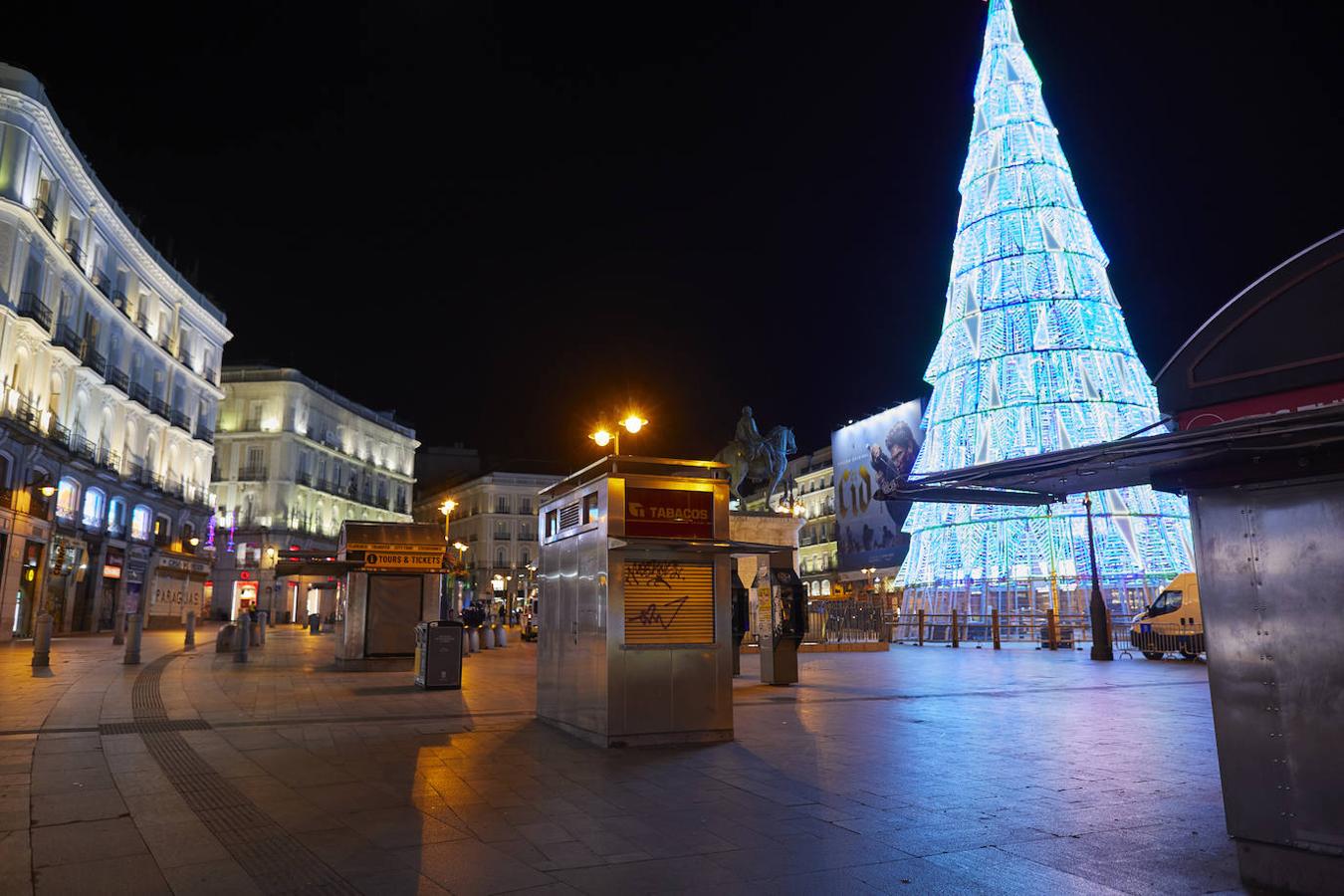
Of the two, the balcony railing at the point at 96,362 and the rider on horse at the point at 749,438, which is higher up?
the balcony railing at the point at 96,362

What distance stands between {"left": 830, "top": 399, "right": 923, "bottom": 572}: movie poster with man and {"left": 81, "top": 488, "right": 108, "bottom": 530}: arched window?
4281 centimetres

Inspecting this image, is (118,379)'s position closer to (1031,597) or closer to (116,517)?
(116,517)

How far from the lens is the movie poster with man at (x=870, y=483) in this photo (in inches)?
2415

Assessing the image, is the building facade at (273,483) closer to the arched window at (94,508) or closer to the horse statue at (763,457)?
the arched window at (94,508)

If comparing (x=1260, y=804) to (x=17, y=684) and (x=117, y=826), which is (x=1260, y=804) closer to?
(x=117, y=826)

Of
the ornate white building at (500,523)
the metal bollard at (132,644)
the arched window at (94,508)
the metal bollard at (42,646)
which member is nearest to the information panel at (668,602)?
the metal bollard at (42,646)

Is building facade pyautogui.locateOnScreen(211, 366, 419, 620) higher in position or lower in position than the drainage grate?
higher

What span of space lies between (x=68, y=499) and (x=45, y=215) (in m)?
11.3

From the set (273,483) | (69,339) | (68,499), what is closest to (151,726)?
(69,339)

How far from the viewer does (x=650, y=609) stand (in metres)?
9.81

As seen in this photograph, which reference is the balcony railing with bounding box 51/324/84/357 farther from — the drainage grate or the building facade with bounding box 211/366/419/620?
the drainage grate

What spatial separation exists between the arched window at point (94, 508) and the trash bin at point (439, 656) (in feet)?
98.7

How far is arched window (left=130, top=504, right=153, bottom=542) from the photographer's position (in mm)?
43469

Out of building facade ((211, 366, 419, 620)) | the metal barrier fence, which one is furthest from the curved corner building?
building facade ((211, 366, 419, 620))
